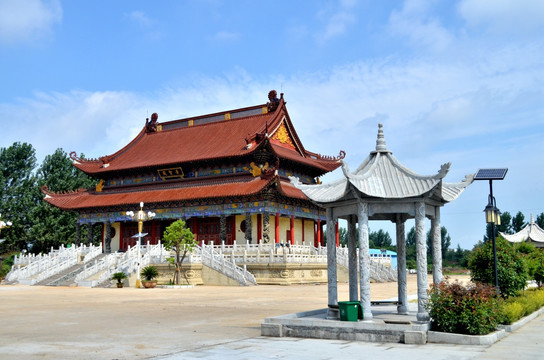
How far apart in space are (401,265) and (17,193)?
189ft

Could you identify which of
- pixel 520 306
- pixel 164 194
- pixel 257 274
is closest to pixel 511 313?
pixel 520 306

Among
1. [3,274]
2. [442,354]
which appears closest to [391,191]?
[442,354]

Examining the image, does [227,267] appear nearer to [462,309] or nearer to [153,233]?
[153,233]

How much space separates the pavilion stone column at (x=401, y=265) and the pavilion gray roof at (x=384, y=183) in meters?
1.80

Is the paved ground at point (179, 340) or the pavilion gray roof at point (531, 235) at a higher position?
the pavilion gray roof at point (531, 235)

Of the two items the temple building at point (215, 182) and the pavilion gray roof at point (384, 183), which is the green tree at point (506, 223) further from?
the pavilion gray roof at point (384, 183)

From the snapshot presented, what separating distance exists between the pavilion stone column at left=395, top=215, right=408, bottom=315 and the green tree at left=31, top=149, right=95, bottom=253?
161 ft

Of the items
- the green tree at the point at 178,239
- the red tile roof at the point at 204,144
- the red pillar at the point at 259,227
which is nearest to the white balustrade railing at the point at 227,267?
the green tree at the point at 178,239

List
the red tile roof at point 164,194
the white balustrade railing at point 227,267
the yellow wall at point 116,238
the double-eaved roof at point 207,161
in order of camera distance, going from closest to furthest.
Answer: the white balustrade railing at point 227,267 → the red tile roof at point 164,194 → the double-eaved roof at point 207,161 → the yellow wall at point 116,238

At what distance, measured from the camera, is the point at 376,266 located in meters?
38.6

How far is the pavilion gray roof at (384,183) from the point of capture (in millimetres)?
11578

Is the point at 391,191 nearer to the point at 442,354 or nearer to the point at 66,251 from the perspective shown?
the point at 442,354

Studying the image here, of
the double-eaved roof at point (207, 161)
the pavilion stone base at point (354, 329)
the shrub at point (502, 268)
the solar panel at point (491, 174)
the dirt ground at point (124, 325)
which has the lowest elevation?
the dirt ground at point (124, 325)

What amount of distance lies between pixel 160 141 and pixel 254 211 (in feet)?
53.7
